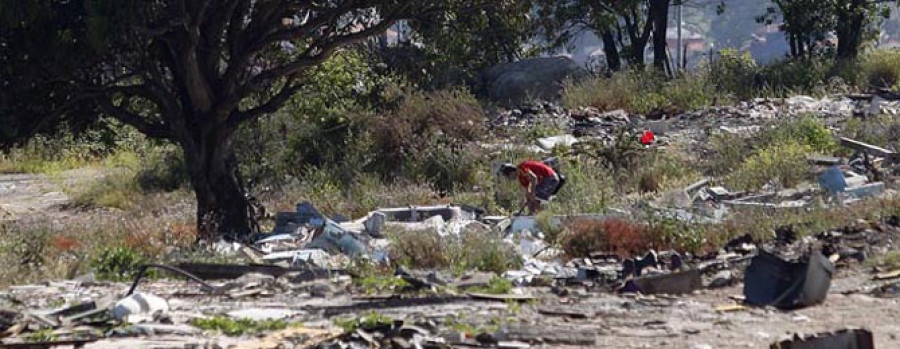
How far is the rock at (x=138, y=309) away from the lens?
27.3 feet

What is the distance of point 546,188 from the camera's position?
1606 centimetres

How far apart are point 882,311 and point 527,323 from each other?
2277 millimetres

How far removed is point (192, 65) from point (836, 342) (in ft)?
32.6

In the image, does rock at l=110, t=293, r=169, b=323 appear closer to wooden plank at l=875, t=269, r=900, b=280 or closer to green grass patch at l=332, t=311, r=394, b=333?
green grass patch at l=332, t=311, r=394, b=333

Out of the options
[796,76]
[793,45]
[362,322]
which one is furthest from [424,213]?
[793,45]

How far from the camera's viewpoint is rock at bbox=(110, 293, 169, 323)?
8.31 meters

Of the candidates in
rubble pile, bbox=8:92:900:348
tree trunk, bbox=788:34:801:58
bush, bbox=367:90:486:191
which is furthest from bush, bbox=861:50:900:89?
rubble pile, bbox=8:92:900:348

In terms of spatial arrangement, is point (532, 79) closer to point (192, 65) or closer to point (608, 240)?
point (192, 65)

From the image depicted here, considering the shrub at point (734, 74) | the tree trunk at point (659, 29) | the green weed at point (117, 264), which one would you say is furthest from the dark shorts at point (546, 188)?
the tree trunk at point (659, 29)

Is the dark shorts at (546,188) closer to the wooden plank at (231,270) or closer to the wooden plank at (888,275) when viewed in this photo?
the wooden plank at (231,270)

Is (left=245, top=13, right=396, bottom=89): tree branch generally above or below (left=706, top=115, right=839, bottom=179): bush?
above

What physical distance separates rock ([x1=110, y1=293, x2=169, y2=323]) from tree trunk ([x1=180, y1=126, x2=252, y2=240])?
6.72 metres

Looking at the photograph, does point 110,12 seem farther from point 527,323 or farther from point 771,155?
point 771,155

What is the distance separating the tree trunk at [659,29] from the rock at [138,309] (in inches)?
972
